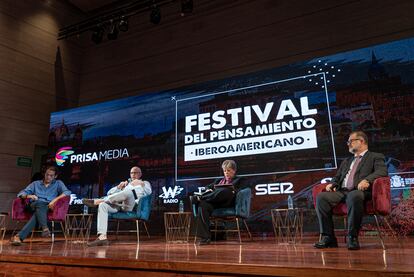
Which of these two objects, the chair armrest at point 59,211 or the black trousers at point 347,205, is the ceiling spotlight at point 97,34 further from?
the black trousers at point 347,205

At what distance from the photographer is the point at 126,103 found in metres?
6.45

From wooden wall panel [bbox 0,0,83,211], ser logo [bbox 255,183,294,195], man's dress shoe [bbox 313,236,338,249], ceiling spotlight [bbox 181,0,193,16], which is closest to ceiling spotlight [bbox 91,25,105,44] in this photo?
wooden wall panel [bbox 0,0,83,211]

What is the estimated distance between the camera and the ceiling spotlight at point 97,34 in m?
7.02

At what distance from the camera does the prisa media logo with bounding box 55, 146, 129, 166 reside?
6.30m

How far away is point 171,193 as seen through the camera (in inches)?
217

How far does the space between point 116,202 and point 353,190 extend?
94.9 inches

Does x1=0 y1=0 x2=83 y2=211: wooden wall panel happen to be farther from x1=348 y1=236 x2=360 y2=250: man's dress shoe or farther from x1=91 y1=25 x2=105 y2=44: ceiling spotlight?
x1=348 y1=236 x2=360 y2=250: man's dress shoe

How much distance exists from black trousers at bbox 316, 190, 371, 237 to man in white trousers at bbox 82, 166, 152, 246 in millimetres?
2039

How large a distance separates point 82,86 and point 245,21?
4.21 m

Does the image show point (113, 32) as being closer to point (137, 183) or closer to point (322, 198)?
point (137, 183)

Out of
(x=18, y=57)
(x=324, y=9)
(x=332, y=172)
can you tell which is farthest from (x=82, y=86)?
(x=332, y=172)

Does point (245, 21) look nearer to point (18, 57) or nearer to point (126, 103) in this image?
point (126, 103)

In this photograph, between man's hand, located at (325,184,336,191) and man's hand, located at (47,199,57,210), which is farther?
man's hand, located at (47,199,57,210)

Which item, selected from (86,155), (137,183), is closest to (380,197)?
(137,183)
